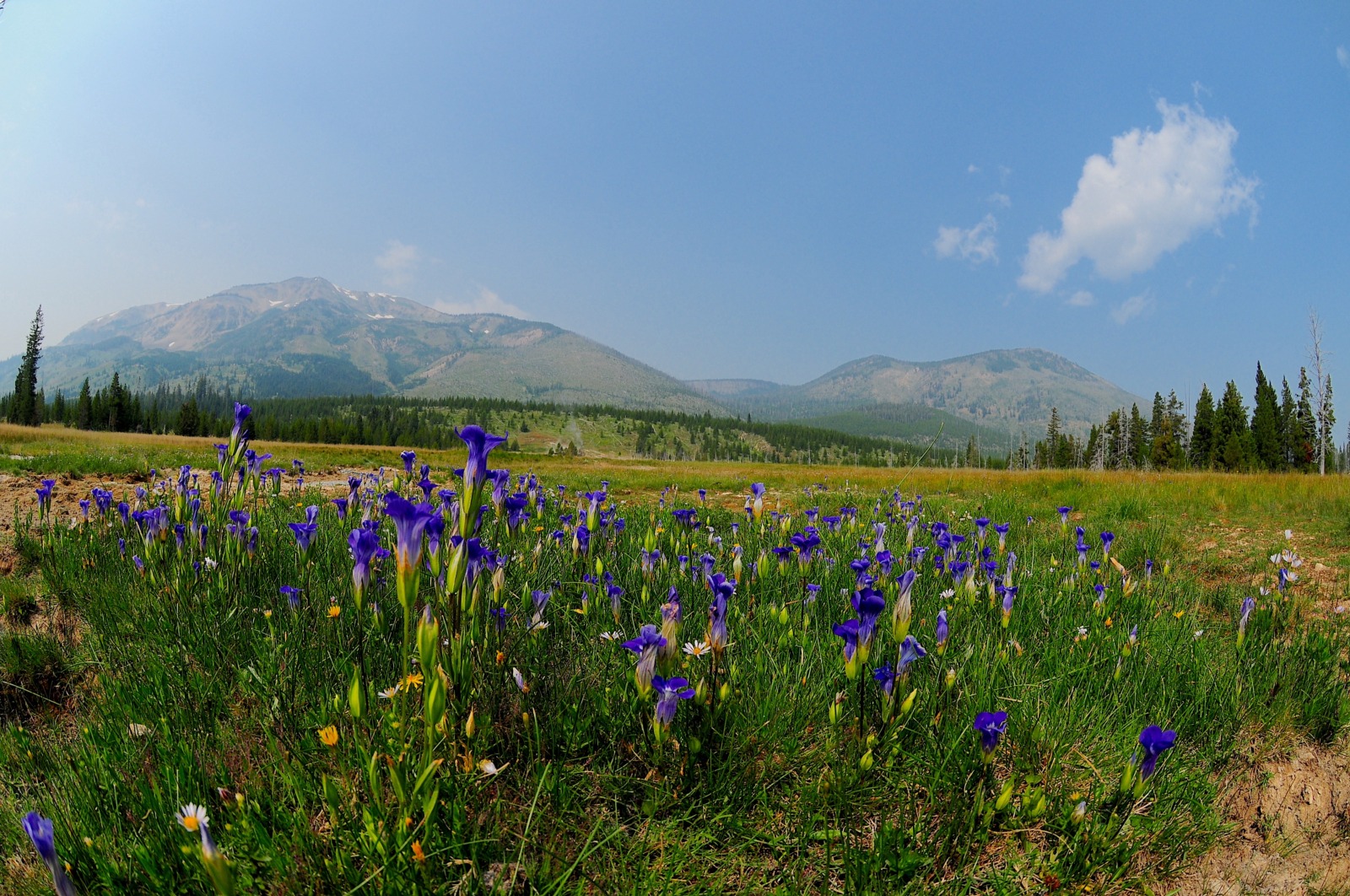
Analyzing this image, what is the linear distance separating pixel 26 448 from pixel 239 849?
851 inches

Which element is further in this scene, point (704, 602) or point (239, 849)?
point (704, 602)

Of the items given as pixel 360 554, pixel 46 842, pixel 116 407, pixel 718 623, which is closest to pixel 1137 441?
pixel 718 623

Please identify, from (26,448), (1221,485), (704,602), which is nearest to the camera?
(704,602)

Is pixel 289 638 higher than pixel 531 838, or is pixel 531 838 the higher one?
pixel 289 638

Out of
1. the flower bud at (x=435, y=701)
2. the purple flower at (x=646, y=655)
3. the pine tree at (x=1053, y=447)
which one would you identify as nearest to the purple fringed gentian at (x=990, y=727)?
the purple flower at (x=646, y=655)

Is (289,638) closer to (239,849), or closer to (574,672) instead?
(239,849)

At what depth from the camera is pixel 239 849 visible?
6.02 ft

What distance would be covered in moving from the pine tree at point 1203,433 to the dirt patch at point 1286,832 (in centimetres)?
9324

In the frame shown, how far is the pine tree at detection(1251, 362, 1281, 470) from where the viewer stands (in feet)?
216

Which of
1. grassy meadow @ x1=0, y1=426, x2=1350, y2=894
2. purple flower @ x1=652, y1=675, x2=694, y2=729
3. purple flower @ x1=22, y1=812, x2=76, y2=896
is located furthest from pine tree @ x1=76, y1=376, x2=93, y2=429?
purple flower @ x1=652, y1=675, x2=694, y2=729

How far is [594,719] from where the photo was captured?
254 cm

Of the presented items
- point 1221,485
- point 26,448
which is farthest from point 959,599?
point 26,448

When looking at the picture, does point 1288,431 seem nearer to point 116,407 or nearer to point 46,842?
point 46,842

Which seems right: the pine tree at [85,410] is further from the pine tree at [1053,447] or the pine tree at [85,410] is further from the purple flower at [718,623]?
the pine tree at [1053,447]
